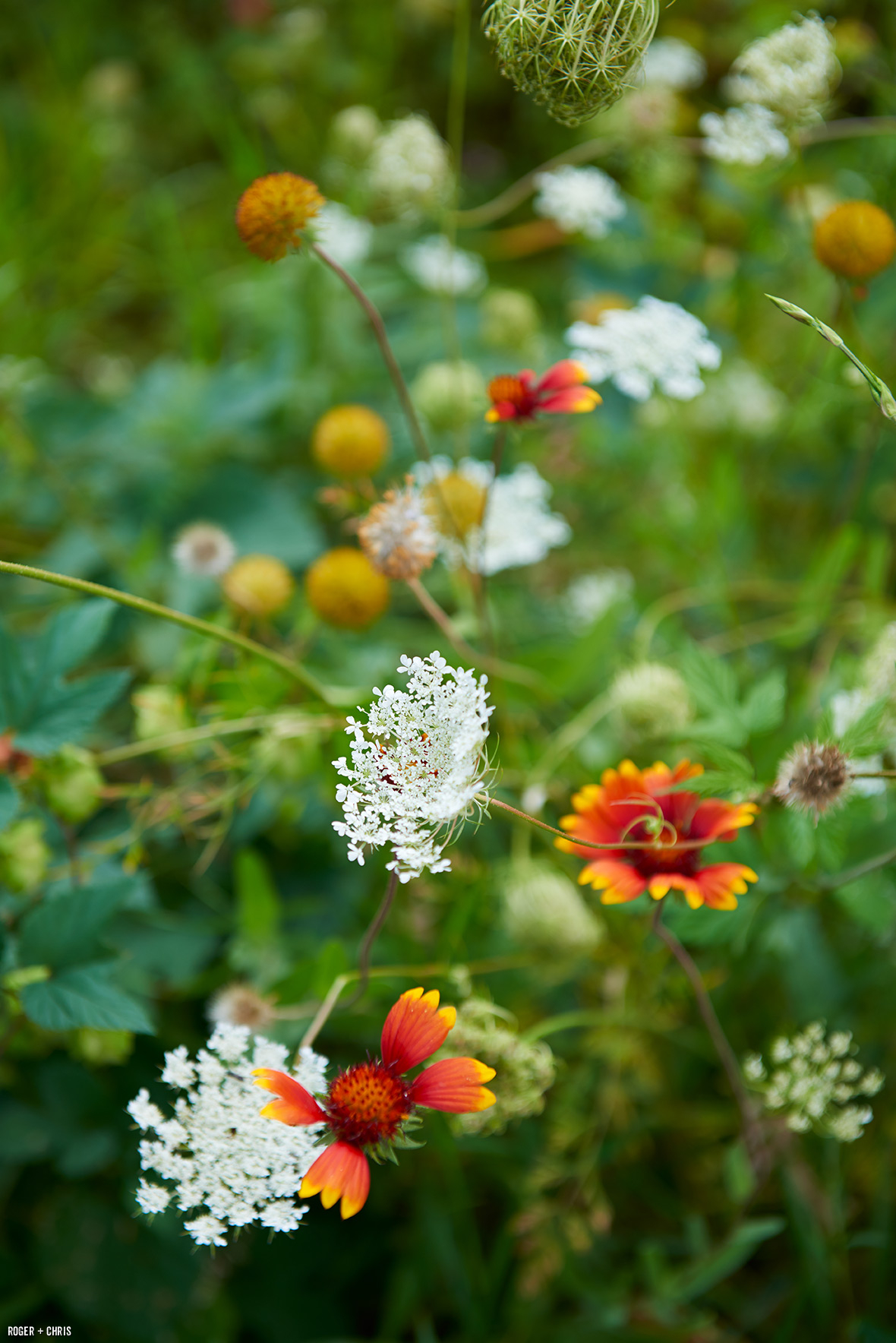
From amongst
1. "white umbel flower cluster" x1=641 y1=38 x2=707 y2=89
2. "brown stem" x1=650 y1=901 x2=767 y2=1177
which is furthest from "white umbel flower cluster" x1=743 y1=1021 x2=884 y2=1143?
"white umbel flower cluster" x1=641 y1=38 x2=707 y2=89

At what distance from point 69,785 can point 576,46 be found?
0.62m

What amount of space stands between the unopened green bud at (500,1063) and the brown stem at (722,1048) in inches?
4.5

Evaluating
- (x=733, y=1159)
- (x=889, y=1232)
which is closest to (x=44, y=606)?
(x=733, y=1159)

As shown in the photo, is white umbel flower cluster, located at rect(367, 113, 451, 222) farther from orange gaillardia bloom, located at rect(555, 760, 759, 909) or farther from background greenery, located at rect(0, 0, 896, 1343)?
orange gaillardia bloom, located at rect(555, 760, 759, 909)

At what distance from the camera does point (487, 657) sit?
886 millimetres

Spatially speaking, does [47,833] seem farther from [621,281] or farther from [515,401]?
[621,281]

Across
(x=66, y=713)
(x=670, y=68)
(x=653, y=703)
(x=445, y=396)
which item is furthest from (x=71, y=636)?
(x=670, y=68)

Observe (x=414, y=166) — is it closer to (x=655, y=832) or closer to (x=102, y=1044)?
(x=655, y=832)

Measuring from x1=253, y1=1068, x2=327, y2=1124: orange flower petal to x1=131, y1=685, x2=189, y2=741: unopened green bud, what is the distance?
0.36 metres

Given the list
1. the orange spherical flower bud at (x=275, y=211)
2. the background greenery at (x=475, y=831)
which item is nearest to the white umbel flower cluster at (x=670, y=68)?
the background greenery at (x=475, y=831)

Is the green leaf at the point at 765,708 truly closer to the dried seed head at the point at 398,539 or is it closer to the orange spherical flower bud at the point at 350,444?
the dried seed head at the point at 398,539

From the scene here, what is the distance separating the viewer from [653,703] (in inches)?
31.9

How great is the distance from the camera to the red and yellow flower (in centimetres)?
63

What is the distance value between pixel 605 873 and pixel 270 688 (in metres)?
0.34
